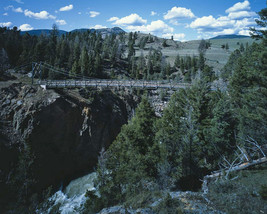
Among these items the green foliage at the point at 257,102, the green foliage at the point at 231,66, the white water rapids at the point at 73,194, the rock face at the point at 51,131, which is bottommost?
the white water rapids at the point at 73,194

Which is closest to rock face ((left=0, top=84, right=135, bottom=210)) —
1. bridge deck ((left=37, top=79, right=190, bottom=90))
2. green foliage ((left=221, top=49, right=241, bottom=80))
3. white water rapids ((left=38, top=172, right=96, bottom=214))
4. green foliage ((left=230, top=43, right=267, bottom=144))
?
white water rapids ((left=38, top=172, right=96, bottom=214))

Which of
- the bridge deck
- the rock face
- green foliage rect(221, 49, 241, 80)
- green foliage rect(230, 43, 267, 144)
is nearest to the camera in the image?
green foliage rect(230, 43, 267, 144)

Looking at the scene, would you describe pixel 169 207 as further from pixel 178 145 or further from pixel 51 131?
pixel 51 131

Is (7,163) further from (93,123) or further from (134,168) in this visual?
(134,168)

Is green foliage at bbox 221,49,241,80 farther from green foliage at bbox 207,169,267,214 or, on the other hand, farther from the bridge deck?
green foliage at bbox 207,169,267,214

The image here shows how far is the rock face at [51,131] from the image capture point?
76.4 ft

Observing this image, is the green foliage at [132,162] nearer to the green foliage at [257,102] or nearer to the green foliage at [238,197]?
the green foliage at [238,197]

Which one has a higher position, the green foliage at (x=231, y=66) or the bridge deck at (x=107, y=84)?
the green foliage at (x=231, y=66)

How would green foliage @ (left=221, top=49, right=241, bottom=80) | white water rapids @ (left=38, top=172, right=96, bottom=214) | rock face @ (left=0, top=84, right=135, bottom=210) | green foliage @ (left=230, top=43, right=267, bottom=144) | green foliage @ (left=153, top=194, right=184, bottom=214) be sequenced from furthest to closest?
green foliage @ (left=221, top=49, right=241, bottom=80)
rock face @ (left=0, top=84, right=135, bottom=210)
white water rapids @ (left=38, top=172, right=96, bottom=214)
green foliage @ (left=230, top=43, right=267, bottom=144)
green foliage @ (left=153, top=194, right=184, bottom=214)

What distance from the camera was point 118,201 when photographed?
37.6 ft

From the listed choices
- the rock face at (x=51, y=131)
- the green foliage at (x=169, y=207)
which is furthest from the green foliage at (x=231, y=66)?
the green foliage at (x=169, y=207)

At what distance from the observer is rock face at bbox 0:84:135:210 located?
916 inches

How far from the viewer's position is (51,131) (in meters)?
26.3

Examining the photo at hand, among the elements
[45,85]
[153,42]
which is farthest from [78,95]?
[153,42]
